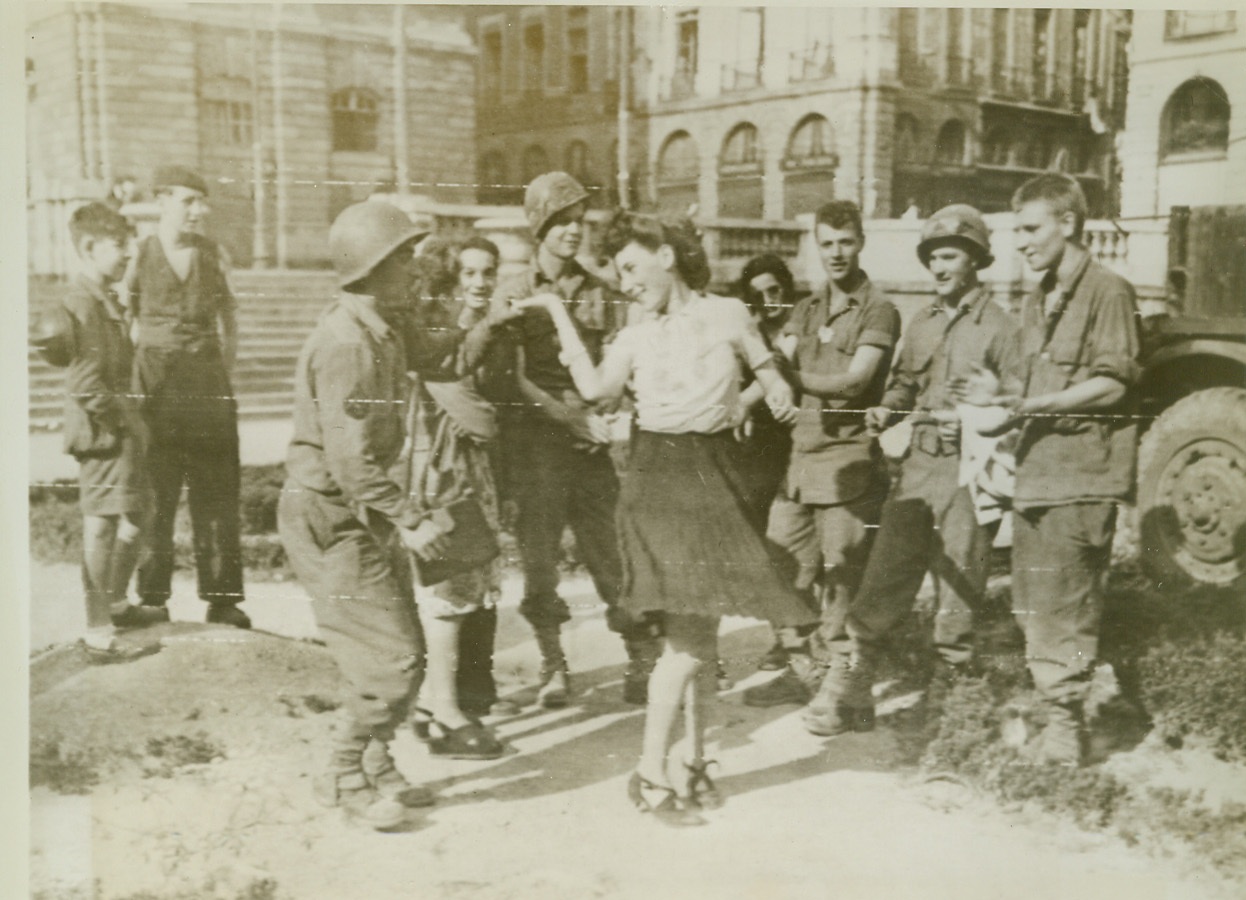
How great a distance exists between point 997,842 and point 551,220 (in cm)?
239

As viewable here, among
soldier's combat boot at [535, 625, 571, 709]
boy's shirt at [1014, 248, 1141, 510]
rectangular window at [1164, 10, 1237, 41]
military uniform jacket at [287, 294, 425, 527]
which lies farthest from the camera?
soldier's combat boot at [535, 625, 571, 709]

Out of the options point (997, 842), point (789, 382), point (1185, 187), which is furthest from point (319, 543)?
point (1185, 187)

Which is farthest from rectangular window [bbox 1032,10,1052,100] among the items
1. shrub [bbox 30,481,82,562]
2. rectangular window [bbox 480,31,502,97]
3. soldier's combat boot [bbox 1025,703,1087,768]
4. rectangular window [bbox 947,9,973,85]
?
shrub [bbox 30,481,82,562]

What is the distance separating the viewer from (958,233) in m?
3.49

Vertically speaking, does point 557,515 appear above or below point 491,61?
below

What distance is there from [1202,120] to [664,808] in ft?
8.88

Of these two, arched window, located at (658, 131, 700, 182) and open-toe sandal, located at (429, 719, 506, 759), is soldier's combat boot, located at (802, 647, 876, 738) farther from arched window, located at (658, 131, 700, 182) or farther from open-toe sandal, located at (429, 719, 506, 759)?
arched window, located at (658, 131, 700, 182)

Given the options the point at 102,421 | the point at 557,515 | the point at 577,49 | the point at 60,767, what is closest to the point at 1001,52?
the point at 577,49

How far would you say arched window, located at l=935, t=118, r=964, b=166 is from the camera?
3.57 m

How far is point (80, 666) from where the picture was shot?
3.79m

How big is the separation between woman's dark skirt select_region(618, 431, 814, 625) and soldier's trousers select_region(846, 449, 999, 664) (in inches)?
10.9

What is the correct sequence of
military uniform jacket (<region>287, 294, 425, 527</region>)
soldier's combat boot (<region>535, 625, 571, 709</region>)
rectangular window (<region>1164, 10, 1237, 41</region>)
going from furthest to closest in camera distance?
soldier's combat boot (<region>535, 625, 571, 709</region>) → rectangular window (<region>1164, 10, 1237, 41</region>) → military uniform jacket (<region>287, 294, 425, 527</region>)

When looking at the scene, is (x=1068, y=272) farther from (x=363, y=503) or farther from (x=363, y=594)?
(x=363, y=594)

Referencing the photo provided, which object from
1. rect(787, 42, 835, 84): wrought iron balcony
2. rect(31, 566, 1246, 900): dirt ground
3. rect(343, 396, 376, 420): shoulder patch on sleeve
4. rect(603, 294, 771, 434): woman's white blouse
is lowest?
rect(31, 566, 1246, 900): dirt ground
